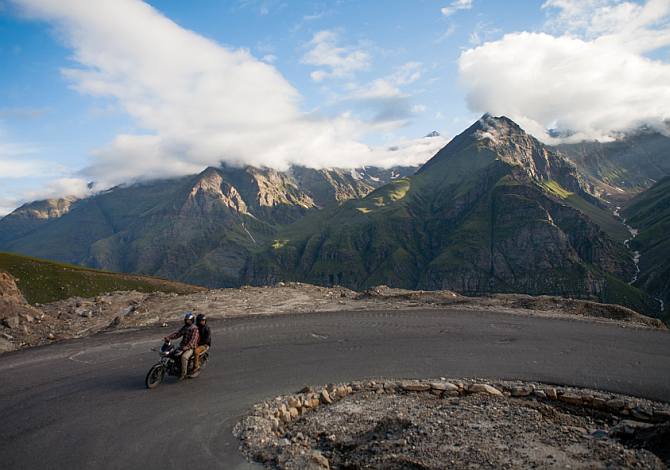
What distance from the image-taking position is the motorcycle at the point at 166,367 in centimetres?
1462

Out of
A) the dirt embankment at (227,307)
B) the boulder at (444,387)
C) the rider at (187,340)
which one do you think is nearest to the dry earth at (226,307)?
the dirt embankment at (227,307)

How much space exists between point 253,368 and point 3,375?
8965 mm

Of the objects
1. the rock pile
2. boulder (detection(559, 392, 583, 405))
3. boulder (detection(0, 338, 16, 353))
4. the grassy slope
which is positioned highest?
the rock pile

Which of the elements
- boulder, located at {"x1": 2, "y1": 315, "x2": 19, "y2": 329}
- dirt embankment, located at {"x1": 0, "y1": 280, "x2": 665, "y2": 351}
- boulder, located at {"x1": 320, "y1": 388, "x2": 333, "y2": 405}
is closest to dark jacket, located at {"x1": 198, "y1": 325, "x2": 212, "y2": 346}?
boulder, located at {"x1": 320, "y1": 388, "x2": 333, "y2": 405}

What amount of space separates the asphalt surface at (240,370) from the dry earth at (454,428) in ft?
3.44

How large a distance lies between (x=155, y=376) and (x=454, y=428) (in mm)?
9599

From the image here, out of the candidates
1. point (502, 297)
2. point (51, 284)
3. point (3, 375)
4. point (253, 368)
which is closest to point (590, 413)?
point (253, 368)

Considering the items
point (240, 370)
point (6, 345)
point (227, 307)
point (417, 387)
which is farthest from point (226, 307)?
point (417, 387)

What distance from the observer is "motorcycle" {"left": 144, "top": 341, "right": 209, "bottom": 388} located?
1462cm

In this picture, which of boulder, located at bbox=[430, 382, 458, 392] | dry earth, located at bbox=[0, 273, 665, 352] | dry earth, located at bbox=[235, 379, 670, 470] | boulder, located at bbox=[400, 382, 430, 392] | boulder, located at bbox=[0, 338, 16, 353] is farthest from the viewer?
dry earth, located at bbox=[0, 273, 665, 352]

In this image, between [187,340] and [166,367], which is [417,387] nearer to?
[187,340]

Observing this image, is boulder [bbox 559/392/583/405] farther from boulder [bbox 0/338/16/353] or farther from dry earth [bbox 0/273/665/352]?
boulder [bbox 0/338/16/353]

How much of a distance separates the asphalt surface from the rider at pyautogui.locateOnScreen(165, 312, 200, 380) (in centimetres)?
69

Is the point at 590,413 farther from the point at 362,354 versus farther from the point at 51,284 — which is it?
the point at 51,284
